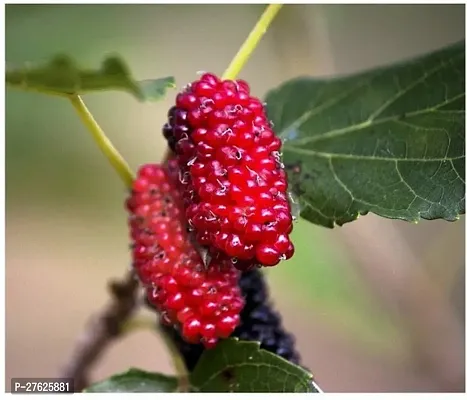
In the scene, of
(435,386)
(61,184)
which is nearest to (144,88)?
(61,184)

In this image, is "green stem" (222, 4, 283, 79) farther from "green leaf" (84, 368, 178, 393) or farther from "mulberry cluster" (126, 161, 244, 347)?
"green leaf" (84, 368, 178, 393)

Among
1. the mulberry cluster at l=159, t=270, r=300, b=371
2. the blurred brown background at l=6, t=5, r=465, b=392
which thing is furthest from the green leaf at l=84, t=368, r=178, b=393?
the blurred brown background at l=6, t=5, r=465, b=392

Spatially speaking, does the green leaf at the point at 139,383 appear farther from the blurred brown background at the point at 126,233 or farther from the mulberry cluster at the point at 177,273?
the blurred brown background at the point at 126,233

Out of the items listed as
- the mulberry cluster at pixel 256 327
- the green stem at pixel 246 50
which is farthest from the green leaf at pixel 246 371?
the green stem at pixel 246 50

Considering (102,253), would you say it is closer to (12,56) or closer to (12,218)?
(12,218)

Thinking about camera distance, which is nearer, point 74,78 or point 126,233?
point 74,78

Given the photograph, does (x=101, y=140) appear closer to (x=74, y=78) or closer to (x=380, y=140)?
(x=74, y=78)

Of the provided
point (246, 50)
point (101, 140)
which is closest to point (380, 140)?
point (246, 50)

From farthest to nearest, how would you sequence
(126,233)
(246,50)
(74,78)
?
1. (126,233)
2. (246,50)
3. (74,78)
